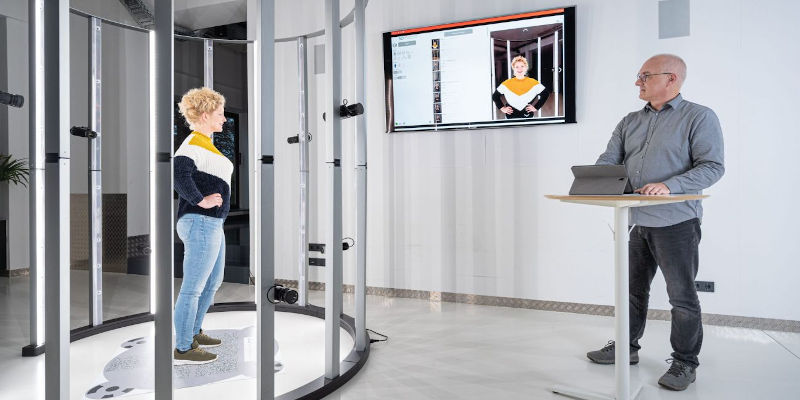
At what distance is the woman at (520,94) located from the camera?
152 inches

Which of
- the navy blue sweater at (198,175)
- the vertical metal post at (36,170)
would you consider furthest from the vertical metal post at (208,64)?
the navy blue sweater at (198,175)

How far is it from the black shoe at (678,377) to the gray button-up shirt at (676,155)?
0.73 m

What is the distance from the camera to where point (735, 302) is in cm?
344

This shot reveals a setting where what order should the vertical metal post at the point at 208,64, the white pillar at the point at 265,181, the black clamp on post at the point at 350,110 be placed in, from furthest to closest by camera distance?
the vertical metal post at the point at 208,64, the black clamp on post at the point at 350,110, the white pillar at the point at 265,181

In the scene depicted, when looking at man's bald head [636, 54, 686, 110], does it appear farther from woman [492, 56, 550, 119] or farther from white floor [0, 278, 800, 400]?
white floor [0, 278, 800, 400]

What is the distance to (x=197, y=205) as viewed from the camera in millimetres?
2576

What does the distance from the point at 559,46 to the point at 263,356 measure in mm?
3147

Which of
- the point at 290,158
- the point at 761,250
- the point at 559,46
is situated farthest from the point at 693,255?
the point at 290,158

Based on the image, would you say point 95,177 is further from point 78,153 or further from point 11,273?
point 11,273

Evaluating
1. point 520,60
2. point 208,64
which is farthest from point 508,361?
point 208,64

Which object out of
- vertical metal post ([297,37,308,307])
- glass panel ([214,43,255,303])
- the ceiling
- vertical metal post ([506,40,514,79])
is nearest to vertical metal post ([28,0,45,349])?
vertical metal post ([297,37,308,307])

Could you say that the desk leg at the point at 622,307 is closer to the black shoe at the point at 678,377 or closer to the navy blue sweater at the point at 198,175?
the black shoe at the point at 678,377

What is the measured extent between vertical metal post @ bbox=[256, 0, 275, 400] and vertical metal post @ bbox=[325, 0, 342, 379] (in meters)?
0.47

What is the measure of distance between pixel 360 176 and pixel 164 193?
131 centimetres
